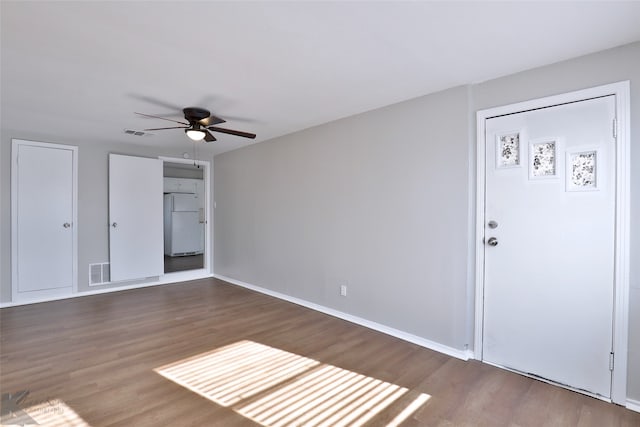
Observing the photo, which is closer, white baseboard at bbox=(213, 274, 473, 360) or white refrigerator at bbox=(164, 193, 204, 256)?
white baseboard at bbox=(213, 274, 473, 360)

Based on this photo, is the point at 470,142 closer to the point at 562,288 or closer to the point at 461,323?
the point at 562,288

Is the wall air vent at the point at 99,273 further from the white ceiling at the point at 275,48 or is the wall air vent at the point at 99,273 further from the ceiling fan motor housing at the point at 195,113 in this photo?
the ceiling fan motor housing at the point at 195,113

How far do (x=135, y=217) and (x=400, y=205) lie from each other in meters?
Answer: 4.27

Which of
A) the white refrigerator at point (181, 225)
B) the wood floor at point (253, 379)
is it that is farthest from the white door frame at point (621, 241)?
the white refrigerator at point (181, 225)

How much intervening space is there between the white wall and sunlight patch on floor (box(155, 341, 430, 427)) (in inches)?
38.3

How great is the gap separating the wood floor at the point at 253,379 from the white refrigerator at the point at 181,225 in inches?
178

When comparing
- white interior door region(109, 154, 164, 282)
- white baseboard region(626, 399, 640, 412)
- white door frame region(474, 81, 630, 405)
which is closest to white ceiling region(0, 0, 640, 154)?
white door frame region(474, 81, 630, 405)

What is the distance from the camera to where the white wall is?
2.77 metres

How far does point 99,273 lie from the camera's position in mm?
4781

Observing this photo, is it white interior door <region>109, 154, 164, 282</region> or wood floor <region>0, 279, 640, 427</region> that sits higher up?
white interior door <region>109, 154, 164, 282</region>

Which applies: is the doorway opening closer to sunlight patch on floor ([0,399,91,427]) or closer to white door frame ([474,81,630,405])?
sunlight patch on floor ([0,399,91,427])

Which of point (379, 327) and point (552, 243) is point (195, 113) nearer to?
point (379, 327)

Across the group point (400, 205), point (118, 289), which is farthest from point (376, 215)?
point (118, 289)

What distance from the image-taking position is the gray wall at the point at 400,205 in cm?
231
